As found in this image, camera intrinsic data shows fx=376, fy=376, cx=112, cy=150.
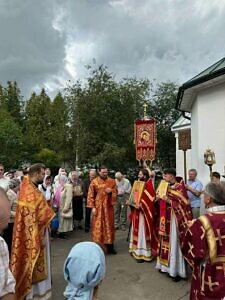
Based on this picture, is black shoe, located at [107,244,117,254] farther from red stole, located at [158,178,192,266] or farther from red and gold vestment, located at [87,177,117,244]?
red stole, located at [158,178,192,266]

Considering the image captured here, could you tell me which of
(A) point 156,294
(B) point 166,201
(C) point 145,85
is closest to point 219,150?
(B) point 166,201

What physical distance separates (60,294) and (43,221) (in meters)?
1.45

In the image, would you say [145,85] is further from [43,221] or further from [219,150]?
[43,221]

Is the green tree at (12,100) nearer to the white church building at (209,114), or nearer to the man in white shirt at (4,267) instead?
the white church building at (209,114)

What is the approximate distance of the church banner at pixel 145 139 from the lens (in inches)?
445

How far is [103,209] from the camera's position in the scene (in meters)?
8.01

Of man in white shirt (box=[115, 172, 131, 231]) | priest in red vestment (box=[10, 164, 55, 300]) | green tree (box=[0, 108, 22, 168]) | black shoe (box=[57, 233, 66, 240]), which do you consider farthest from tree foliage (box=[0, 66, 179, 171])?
priest in red vestment (box=[10, 164, 55, 300])

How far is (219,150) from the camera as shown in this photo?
841 cm

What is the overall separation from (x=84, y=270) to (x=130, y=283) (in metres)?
3.80

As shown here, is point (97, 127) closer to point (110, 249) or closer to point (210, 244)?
point (110, 249)

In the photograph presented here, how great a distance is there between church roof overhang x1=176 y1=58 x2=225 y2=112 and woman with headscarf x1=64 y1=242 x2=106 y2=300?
6.14 metres

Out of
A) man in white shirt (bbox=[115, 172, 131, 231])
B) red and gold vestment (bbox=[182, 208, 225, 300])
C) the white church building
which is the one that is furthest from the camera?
man in white shirt (bbox=[115, 172, 131, 231])

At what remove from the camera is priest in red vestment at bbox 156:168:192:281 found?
6016mm

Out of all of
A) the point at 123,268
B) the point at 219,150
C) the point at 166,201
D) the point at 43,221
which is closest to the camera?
the point at 43,221
